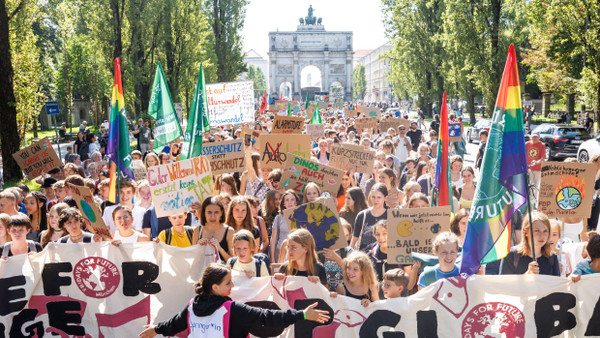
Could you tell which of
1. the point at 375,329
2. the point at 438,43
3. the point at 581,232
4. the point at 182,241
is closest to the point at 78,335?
the point at 182,241

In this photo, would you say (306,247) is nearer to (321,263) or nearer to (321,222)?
(321,263)

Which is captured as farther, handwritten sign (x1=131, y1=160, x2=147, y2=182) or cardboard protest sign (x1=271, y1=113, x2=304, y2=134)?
cardboard protest sign (x1=271, y1=113, x2=304, y2=134)

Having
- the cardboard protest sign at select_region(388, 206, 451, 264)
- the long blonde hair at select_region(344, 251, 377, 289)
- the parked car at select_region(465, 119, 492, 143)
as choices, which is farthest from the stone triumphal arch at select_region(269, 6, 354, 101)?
the long blonde hair at select_region(344, 251, 377, 289)

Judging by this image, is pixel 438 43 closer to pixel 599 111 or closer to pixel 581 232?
pixel 599 111

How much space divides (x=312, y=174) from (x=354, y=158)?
1.81 meters

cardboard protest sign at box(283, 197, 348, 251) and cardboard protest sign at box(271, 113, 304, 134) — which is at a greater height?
cardboard protest sign at box(271, 113, 304, 134)

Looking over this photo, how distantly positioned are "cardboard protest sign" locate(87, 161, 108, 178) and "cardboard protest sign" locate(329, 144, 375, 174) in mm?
4719

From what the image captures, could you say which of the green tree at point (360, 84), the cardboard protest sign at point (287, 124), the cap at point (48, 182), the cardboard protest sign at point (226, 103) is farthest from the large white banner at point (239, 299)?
the green tree at point (360, 84)

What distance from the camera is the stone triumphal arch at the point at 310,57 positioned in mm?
124500

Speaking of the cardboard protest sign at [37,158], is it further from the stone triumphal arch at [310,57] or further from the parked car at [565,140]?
the stone triumphal arch at [310,57]

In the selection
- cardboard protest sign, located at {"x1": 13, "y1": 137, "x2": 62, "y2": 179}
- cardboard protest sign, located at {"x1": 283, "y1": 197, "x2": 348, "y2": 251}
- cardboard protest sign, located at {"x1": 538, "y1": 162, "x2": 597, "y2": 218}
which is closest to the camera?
cardboard protest sign, located at {"x1": 283, "y1": 197, "x2": 348, "y2": 251}

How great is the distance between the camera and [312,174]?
886cm

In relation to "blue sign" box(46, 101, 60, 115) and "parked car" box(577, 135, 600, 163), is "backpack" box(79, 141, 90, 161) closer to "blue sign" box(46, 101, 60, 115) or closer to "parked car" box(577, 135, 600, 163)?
"blue sign" box(46, 101, 60, 115)

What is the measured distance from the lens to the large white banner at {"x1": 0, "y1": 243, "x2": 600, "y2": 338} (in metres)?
5.08
